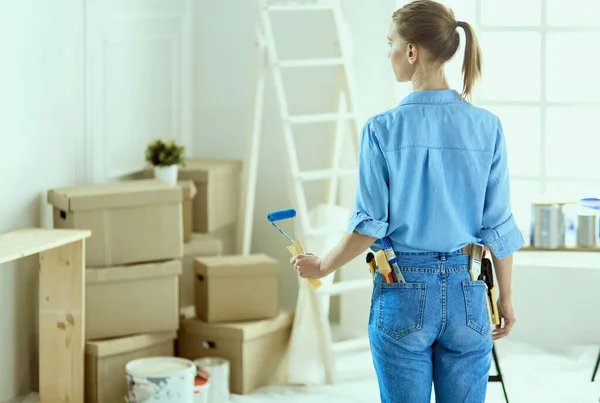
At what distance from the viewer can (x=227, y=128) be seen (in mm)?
5043

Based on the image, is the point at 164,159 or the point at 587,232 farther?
the point at 587,232

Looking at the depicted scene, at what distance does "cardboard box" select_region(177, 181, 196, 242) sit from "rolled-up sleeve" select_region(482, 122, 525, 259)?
2237 millimetres

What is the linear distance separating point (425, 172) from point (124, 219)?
1938 mm

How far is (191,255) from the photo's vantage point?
4.31 m

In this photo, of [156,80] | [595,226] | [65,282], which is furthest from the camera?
[156,80]

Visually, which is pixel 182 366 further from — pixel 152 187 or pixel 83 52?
pixel 83 52

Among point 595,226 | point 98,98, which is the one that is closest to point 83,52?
point 98,98

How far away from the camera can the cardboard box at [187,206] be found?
13.8ft

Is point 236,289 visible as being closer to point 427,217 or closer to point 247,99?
point 247,99

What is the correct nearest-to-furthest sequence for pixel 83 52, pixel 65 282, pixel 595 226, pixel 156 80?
pixel 65 282
pixel 83 52
pixel 595 226
pixel 156 80

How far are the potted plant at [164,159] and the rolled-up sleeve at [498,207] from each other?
228cm

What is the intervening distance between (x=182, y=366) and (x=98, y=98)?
132 centimetres

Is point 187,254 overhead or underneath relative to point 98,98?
underneath

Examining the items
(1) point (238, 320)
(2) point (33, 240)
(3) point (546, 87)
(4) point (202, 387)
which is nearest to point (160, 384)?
(4) point (202, 387)
